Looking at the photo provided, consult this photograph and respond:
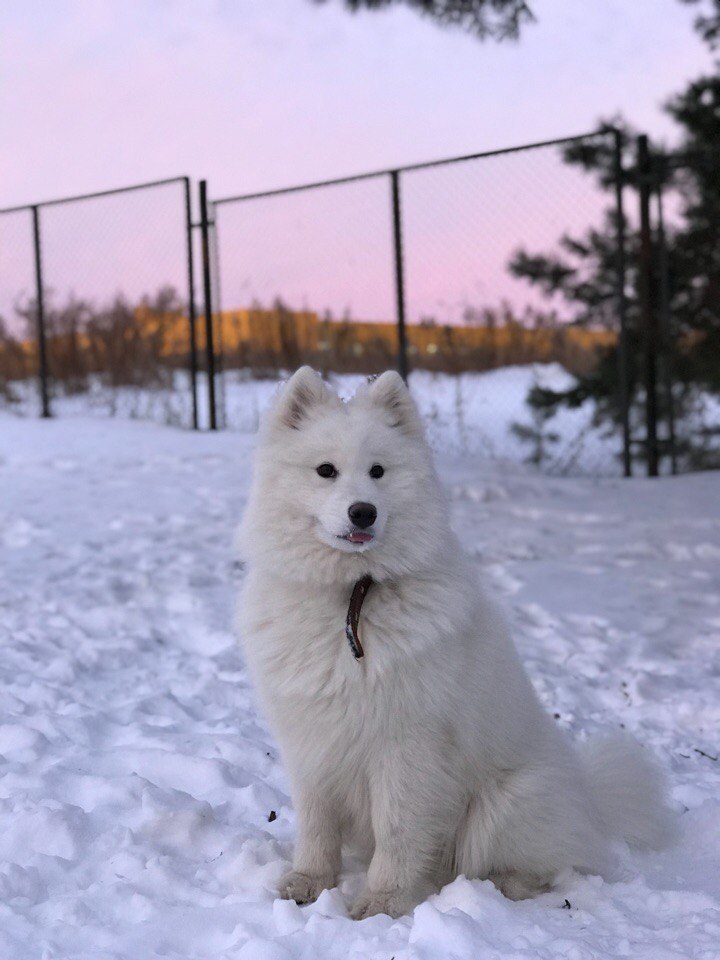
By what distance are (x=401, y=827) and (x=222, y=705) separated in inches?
74.2

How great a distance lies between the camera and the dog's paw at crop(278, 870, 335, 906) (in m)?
2.71

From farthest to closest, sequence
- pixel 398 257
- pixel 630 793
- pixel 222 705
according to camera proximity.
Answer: pixel 398 257
pixel 222 705
pixel 630 793

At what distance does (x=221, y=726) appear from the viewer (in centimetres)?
409

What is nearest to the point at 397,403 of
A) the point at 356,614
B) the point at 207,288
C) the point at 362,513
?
the point at 362,513

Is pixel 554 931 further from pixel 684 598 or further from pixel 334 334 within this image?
pixel 334 334

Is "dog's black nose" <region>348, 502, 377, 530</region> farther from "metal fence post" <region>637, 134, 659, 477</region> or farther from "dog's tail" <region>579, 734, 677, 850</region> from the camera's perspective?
"metal fence post" <region>637, 134, 659, 477</region>

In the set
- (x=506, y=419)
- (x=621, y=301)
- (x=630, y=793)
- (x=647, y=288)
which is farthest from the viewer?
(x=506, y=419)

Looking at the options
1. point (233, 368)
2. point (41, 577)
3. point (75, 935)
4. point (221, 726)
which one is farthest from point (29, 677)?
point (233, 368)

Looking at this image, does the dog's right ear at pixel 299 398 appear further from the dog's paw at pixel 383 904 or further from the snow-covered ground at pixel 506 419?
the snow-covered ground at pixel 506 419

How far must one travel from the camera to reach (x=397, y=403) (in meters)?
2.80

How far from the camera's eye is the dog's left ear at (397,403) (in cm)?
279

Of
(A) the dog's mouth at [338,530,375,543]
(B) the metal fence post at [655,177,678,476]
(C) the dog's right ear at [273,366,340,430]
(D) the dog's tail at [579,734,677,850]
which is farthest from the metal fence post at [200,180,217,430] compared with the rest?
(A) the dog's mouth at [338,530,375,543]

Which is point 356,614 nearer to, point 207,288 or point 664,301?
point 664,301

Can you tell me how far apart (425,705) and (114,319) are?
10.3 m
